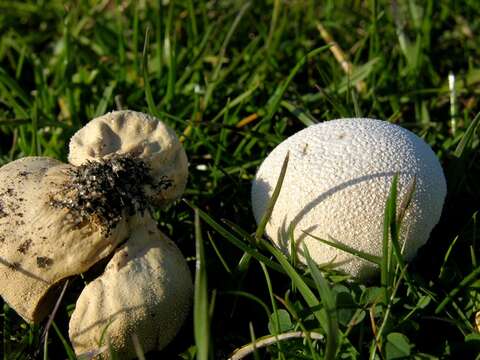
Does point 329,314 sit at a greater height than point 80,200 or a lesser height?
lesser

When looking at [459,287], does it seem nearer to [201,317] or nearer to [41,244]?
[201,317]

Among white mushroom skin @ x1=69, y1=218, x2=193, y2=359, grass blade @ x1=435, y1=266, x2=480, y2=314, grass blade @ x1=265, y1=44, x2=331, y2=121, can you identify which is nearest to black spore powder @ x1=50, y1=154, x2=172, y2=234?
white mushroom skin @ x1=69, y1=218, x2=193, y2=359

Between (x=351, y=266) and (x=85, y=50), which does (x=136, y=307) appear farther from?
(x=85, y=50)

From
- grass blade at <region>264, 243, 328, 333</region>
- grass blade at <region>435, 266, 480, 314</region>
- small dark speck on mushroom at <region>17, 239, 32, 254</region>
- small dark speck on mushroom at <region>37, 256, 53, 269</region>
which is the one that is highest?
small dark speck on mushroom at <region>17, 239, 32, 254</region>

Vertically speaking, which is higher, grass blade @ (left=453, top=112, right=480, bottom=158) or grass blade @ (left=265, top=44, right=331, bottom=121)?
grass blade @ (left=265, top=44, right=331, bottom=121)

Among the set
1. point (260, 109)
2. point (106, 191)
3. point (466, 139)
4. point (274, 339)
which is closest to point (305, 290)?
point (274, 339)

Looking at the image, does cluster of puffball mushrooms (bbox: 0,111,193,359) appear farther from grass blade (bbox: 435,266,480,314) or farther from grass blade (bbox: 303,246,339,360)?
grass blade (bbox: 435,266,480,314)

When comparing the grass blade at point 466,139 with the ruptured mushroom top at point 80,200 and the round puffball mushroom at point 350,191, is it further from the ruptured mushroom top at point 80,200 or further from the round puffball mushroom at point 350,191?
the ruptured mushroom top at point 80,200
